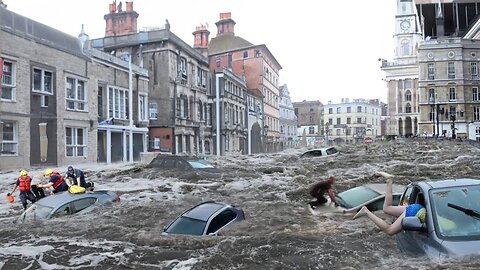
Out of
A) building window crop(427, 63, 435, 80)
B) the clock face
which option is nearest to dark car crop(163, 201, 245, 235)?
building window crop(427, 63, 435, 80)

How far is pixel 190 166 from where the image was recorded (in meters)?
21.6

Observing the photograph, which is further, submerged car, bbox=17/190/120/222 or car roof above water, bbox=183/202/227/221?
submerged car, bbox=17/190/120/222

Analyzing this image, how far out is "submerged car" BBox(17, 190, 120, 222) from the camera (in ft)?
36.7

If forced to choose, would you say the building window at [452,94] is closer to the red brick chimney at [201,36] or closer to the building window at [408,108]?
the building window at [408,108]

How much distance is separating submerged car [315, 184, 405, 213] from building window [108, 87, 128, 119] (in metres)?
22.5

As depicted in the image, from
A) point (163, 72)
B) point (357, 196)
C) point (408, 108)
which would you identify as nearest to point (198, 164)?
point (357, 196)

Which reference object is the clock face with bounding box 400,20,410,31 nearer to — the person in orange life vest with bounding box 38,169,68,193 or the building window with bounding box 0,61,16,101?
the building window with bounding box 0,61,16,101

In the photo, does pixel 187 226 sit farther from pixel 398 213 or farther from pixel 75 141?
pixel 75 141

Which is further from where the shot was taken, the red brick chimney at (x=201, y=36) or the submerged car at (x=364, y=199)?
the red brick chimney at (x=201, y=36)

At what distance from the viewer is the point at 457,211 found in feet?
17.7

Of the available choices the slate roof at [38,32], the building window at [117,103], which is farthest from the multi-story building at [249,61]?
the slate roof at [38,32]

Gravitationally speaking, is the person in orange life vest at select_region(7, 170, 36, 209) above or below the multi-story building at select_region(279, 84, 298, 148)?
below

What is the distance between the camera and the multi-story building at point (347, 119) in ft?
412

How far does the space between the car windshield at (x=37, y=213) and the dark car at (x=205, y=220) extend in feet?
11.9
